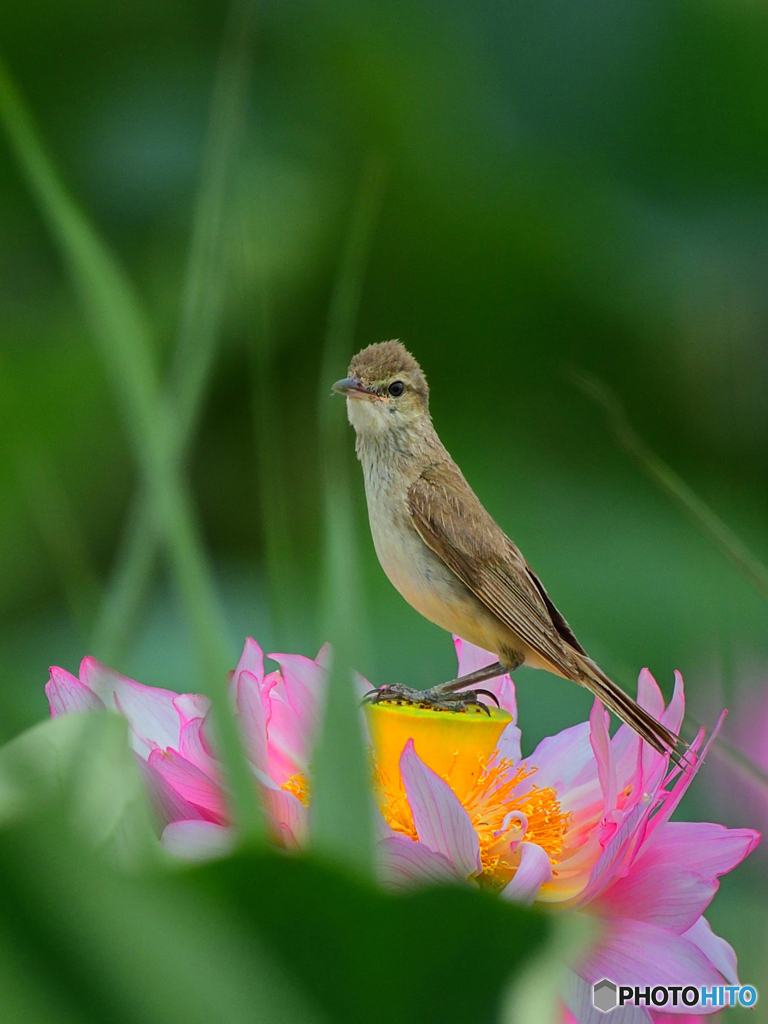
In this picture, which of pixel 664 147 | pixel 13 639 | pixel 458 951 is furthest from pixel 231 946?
pixel 664 147

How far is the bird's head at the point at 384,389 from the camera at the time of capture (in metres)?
0.50

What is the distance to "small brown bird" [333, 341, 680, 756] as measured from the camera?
0.47 m

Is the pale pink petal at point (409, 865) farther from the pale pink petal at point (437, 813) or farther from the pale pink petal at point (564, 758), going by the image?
the pale pink petal at point (564, 758)

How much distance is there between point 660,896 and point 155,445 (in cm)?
21

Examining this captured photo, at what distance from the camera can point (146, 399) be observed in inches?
10.3

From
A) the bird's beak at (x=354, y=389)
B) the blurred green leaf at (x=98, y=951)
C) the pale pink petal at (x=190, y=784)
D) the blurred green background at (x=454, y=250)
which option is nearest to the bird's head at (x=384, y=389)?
the bird's beak at (x=354, y=389)

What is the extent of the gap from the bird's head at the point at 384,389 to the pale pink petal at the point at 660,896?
0.23 meters

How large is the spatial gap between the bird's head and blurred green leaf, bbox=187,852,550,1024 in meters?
0.29

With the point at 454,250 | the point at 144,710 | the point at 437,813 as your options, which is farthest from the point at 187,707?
the point at 454,250

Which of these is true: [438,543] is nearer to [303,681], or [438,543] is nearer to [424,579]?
[424,579]

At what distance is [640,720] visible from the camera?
1.26 feet

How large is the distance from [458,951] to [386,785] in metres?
0.14

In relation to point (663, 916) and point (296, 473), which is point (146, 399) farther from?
point (296, 473)

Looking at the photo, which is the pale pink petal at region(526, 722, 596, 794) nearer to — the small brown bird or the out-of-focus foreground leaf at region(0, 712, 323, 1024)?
the small brown bird
